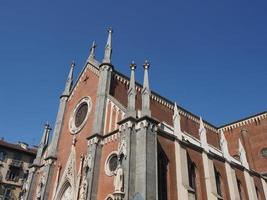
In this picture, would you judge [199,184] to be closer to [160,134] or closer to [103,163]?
[160,134]

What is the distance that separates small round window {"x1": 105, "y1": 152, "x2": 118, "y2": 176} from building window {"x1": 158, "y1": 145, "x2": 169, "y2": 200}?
107 inches

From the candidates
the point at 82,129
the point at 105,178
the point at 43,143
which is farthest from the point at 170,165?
the point at 43,143

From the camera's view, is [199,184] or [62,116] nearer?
[199,184]

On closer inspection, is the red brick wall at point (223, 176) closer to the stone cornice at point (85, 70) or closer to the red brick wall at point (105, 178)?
the red brick wall at point (105, 178)

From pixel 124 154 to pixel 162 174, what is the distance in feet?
9.86

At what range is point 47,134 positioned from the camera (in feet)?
93.5

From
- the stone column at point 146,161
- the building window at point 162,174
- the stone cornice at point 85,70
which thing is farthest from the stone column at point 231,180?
the stone cornice at point 85,70

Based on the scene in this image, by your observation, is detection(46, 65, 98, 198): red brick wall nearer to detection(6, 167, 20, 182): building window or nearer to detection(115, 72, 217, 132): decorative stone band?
detection(115, 72, 217, 132): decorative stone band

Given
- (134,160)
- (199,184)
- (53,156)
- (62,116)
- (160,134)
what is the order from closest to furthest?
1. (134,160)
2. (160,134)
3. (199,184)
4. (53,156)
5. (62,116)

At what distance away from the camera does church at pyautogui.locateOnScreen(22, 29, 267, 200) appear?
55.1 feet

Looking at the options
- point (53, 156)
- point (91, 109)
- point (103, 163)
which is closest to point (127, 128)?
point (103, 163)

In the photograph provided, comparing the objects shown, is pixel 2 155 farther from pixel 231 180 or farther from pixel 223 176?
pixel 231 180

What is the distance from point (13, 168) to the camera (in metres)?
38.2

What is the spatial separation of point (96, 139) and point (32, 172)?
9.66 meters
